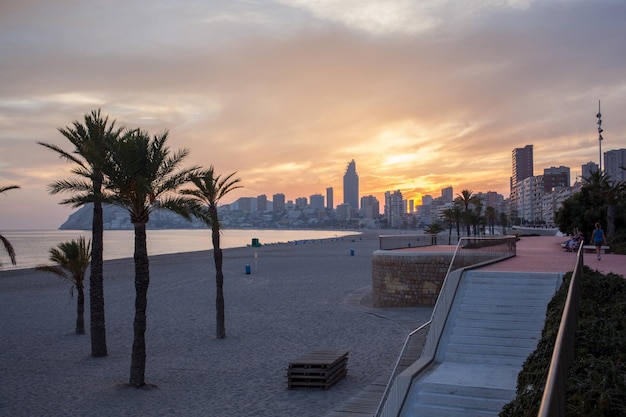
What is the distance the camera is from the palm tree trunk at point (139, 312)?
13.6 m

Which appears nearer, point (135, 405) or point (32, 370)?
point (135, 405)

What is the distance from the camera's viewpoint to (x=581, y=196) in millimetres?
38875

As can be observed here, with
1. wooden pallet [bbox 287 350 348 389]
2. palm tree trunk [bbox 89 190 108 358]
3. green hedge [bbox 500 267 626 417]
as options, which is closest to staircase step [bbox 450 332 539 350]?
green hedge [bbox 500 267 626 417]

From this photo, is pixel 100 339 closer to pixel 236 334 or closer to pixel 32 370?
pixel 32 370

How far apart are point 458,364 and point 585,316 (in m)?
2.84

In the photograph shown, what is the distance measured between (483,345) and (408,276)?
36.3ft

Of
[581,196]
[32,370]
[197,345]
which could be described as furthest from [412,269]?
[581,196]

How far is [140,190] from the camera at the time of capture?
13.8 metres

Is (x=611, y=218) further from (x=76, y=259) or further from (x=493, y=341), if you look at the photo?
(x=76, y=259)

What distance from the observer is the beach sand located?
12.5 m

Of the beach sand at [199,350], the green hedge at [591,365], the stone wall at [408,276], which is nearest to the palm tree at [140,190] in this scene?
the beach sand at [199,350]

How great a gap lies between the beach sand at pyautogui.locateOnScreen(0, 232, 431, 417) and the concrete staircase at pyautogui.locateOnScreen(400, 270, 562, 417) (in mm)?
2531

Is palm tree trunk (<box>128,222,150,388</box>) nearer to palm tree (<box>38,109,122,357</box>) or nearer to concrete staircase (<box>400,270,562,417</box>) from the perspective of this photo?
palm tree (<box>38,109,122,357</box>)

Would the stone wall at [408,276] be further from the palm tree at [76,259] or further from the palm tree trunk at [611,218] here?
A: the palm tree trunk at [611,218]
